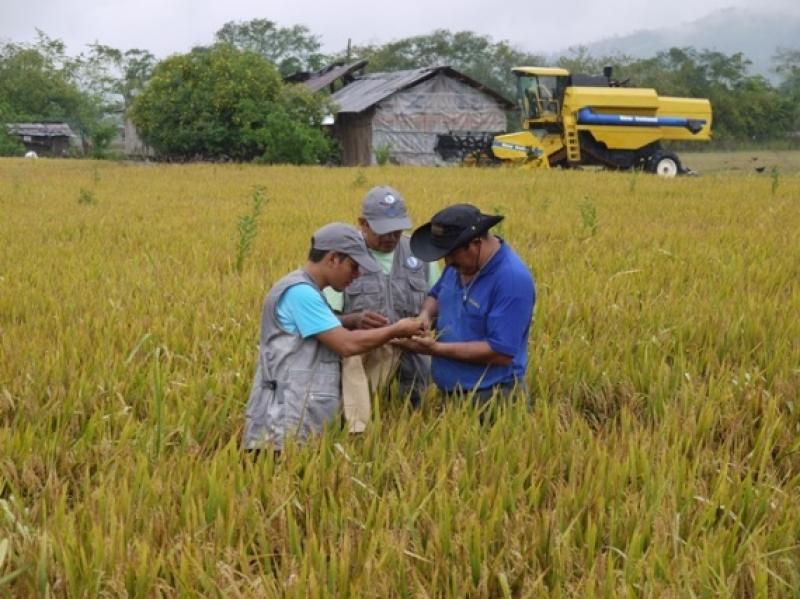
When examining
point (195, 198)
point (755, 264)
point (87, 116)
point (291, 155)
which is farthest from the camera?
point (87, 116)

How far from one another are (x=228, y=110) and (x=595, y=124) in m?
11.5

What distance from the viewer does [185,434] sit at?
288cm

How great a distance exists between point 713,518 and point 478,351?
1.06 metres

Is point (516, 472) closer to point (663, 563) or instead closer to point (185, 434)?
point (663, 563)

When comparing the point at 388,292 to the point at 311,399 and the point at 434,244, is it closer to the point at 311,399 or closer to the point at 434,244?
the point at 434,244

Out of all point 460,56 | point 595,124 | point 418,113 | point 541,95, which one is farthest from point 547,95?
point 460,56

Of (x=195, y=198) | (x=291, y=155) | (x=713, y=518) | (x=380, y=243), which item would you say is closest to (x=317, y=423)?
(x=380, y=243)

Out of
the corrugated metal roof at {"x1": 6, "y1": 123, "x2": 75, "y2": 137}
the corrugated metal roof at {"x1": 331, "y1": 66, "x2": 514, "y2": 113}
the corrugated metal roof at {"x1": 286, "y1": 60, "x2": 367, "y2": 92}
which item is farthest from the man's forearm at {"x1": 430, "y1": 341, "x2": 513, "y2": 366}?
the corrugated metal roof at {"x1": 6, "y1": 123, "x2": 75, "y2": 137}

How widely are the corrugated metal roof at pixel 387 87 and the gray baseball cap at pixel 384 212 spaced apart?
2603 centimetres

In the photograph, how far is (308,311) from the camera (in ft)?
9.50

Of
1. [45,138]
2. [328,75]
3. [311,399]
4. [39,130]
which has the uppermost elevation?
[328,75]

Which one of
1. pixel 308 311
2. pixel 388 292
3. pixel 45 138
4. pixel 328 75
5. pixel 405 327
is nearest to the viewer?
pixel 308 311

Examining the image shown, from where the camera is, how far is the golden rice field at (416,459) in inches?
79.5

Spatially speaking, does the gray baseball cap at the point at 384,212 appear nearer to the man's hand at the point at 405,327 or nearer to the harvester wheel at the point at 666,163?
the man's hand at the point at 405,327
